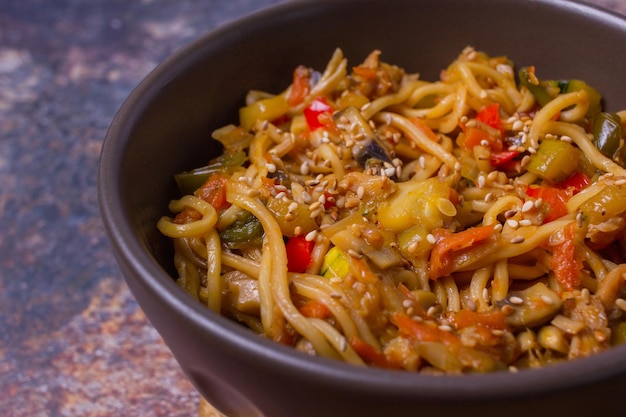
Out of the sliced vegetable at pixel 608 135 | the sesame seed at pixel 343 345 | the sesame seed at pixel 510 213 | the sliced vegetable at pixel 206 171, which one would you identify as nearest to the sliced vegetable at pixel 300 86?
the sliced vegetable at pixel 206 171

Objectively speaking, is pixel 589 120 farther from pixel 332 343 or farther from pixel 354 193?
pixel 332 343

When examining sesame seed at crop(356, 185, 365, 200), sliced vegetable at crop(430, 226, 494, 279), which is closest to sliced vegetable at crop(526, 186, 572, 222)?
sliced vegetable at crop(430, 226, 494, 279)

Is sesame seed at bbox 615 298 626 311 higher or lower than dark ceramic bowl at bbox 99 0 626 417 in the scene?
lower

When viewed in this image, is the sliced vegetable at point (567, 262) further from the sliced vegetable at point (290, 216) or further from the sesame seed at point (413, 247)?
the sliced vegetable at point (290, 216)

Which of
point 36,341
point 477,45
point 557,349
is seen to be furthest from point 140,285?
point 477,45

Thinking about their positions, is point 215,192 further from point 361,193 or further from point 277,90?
point 277,90

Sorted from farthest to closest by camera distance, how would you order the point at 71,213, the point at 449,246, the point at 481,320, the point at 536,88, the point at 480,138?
1. the point at 71,213
2. the point at 536,88
3. the point at 480,138
4. the point at 449,246
5. the point at 481,320

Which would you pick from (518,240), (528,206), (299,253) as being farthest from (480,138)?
(299,253)

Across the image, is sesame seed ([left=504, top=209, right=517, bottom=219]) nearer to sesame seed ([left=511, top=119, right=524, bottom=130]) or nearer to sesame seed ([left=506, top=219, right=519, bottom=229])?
sesame seed ([left=506, top=219, right=519, bottom=229])
